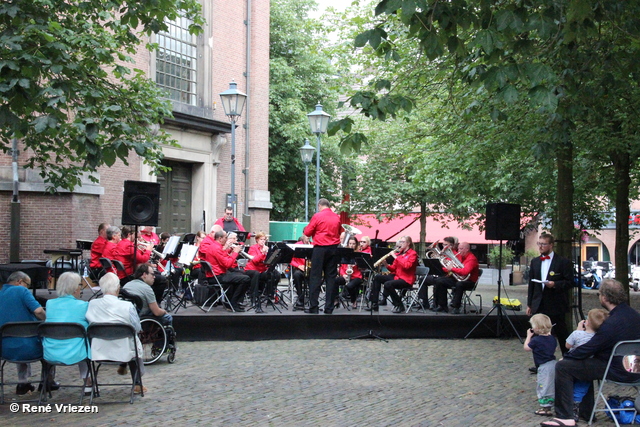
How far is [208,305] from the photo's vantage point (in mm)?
15203

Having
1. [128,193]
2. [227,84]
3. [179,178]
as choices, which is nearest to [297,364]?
[128,193]

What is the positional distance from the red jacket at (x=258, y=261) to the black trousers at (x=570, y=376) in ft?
27.1

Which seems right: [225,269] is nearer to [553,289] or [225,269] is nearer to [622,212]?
[553,289]

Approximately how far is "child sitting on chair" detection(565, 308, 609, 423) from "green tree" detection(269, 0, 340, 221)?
87.6ft

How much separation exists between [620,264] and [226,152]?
1397 centimetres

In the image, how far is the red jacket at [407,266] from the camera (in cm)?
1498

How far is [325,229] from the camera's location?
13344 mm

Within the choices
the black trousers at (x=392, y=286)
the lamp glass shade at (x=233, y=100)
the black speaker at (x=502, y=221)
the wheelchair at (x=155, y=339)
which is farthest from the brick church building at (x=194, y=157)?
the black speaker at (x=502, y=221)

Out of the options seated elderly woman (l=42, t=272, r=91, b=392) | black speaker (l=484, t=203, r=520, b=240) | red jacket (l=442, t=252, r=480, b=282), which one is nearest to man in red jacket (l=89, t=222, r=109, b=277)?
seated elderly woman (l=42, t=272, r=91, b=392)

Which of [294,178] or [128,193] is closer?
[128,193]

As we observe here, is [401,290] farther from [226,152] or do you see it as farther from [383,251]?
[226,152]

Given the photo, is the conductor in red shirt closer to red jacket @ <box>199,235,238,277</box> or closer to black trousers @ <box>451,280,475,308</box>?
red jacket @ <box>199,235,238,277</box>

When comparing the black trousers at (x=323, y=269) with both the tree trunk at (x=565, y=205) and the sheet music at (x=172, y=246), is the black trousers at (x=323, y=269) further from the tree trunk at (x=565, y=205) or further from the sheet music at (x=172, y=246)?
the tree trunk at (x=565, y=205)

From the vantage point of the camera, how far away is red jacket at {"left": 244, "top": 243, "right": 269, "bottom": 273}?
1492 cm
